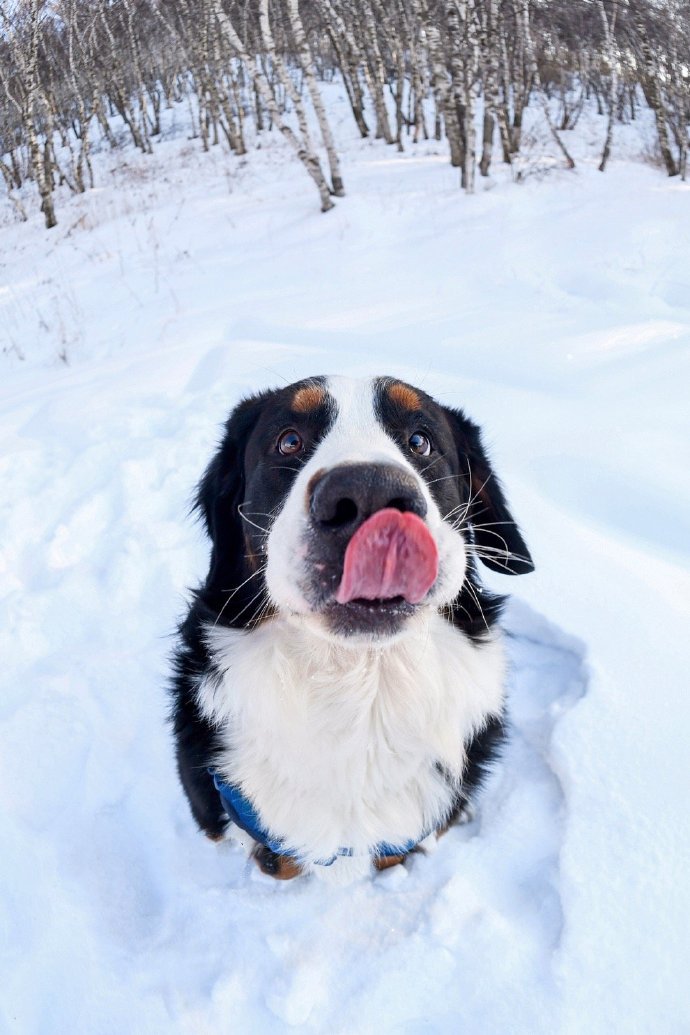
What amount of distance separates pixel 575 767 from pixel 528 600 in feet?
2.83

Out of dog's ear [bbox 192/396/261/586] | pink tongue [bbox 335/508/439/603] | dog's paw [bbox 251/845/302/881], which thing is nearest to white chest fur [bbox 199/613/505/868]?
dog's paw [bbox 251/845/302/881]

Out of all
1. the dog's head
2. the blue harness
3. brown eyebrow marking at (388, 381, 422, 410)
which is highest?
brown eyebrow marking at (388, 381, 422, 410)

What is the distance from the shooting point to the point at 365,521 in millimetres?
1410

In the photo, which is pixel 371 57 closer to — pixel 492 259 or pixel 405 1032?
pixel 492 259

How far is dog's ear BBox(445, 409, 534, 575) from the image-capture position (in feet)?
7.30

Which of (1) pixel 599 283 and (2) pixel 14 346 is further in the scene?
(2) pixel 14 346

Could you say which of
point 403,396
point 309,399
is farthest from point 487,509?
point 309,399

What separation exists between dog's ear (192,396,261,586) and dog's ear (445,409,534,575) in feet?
2.35

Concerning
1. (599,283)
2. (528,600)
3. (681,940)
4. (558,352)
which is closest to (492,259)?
(599,283)

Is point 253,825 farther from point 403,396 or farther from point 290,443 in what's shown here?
point 403,396

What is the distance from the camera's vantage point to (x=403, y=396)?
2002 millimetres

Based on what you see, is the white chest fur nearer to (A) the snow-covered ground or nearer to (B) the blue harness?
(B) the blue harness

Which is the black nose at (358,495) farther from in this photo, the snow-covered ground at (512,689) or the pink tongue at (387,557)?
the snow-covered ground at (512,689)

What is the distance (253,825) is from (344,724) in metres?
0.47
